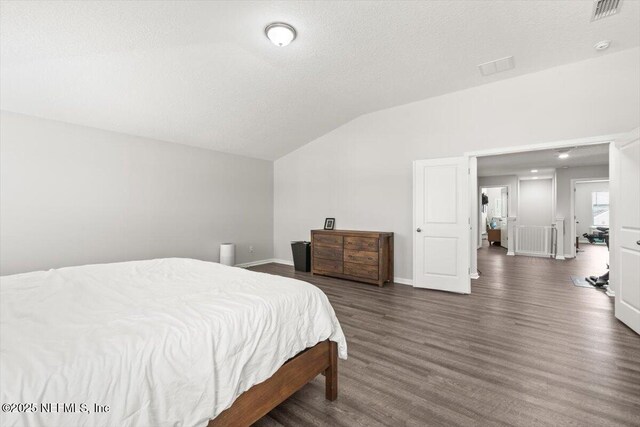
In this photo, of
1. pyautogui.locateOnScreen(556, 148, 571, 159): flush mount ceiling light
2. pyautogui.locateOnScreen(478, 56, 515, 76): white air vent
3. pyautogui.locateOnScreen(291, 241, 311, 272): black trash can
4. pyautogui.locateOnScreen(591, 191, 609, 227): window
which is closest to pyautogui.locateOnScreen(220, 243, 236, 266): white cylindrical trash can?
pyautogui.locateOnScreen(291, 241, 311, 272): black trash can

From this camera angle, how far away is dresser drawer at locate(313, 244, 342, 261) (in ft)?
16.5

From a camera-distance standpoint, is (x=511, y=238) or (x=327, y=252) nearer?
(x=327, y=252)

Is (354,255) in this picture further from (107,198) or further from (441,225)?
(107,198)

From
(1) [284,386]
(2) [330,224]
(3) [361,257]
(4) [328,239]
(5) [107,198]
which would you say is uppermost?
(5) [107,198]

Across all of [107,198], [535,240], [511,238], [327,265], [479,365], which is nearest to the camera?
[479,365]

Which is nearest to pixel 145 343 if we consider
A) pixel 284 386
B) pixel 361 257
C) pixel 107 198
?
pixel 284 386

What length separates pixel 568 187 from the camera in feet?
24.8

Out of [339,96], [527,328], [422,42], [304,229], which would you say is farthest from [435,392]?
Answer: [304,229]

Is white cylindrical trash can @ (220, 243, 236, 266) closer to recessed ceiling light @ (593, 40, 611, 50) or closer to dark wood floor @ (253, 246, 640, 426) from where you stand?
dark wood floor @ (253, 246, 640, 426)

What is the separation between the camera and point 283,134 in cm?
549

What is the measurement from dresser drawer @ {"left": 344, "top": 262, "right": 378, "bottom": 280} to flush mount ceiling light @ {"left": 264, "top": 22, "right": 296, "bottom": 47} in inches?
133

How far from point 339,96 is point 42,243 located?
14.8ft

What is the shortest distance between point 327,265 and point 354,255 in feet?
2.05

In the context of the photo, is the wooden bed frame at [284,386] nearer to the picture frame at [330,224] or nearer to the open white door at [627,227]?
the open white door at [627,227]
